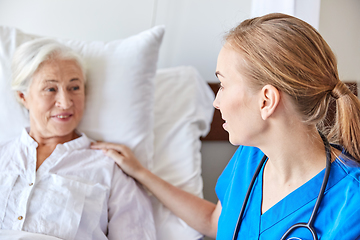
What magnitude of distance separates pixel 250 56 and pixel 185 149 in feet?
2.51

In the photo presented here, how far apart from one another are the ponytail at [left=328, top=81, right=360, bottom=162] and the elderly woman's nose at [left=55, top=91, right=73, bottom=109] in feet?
3.17

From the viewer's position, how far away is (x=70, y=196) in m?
1.10

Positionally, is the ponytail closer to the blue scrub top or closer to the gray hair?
the blue scrub top

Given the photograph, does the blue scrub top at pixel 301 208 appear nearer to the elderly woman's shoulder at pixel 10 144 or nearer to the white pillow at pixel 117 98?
the white pillow at pixel 117 98

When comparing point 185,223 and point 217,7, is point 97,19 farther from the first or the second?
point 185,223

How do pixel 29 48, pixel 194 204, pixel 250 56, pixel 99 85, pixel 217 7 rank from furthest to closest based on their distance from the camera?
pixel 217 7 < pixel 99 85 < pixel 29 48 < pixel 194 204 < pixel 250 56

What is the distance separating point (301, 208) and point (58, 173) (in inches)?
33.8

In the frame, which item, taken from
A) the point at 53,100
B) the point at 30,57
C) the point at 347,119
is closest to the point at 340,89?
the point at 347,119

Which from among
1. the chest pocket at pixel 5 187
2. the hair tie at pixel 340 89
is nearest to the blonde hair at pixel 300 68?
the hair tie at pixel 340 89

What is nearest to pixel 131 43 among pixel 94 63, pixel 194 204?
pixel 94 63

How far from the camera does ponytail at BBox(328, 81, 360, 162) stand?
77 cm

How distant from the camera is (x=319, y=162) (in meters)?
0.83

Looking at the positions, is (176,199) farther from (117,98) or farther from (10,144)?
(10,144)

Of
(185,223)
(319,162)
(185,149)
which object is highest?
(319,162)
